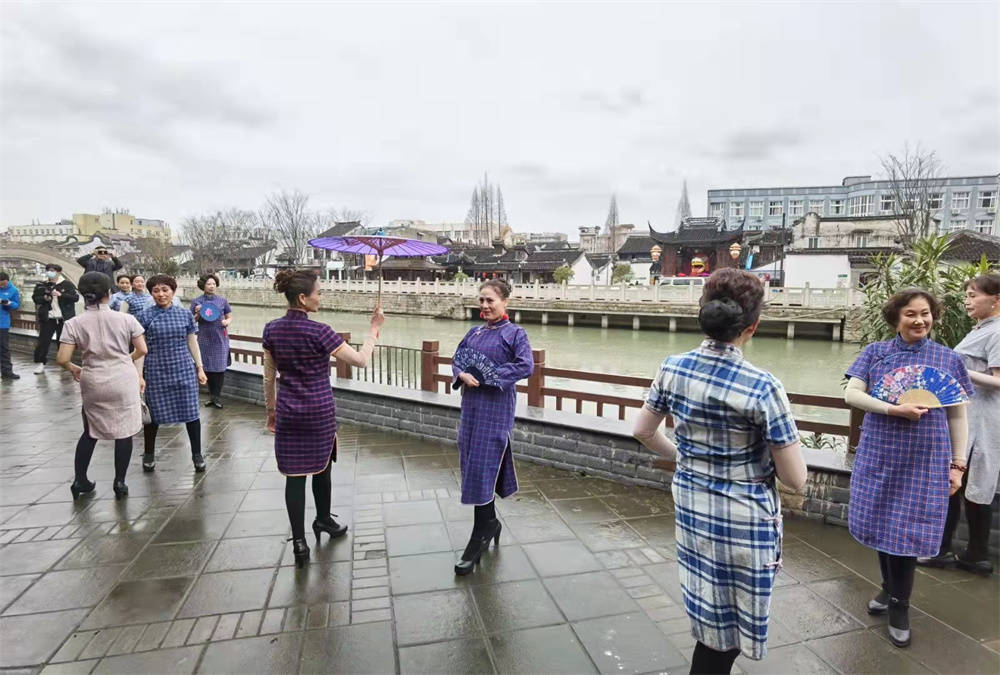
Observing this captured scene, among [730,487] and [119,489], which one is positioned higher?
[730,487]

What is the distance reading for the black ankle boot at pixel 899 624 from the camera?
226 cm

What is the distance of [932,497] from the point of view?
2.26m

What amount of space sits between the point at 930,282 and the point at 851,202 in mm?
57356

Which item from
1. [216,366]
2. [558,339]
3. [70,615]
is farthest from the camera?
[558,339]

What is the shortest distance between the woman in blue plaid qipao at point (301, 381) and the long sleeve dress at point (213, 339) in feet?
12.6

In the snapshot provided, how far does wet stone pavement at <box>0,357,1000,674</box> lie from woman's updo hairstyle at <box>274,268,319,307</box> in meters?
1.49

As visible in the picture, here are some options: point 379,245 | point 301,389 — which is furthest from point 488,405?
point 379,245

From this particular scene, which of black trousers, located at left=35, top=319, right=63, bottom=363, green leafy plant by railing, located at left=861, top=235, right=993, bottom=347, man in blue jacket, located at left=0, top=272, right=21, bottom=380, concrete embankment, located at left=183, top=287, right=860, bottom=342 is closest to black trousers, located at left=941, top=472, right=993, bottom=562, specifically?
green leafy plant by railing, located at left=861, top=235, right=993, bottom=347

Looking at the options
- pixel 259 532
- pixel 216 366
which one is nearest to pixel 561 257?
pixel 216 366

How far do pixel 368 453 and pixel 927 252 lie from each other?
5304mm

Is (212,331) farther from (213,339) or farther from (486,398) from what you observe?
(486,398)

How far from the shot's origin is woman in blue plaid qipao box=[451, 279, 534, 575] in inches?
111

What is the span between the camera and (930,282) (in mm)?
4516

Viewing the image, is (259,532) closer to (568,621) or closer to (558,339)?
(568,621)
